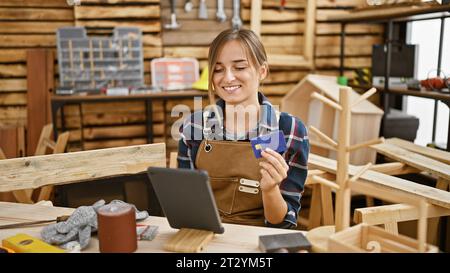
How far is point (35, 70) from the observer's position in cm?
495

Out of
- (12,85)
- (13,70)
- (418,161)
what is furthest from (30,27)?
(418,161)

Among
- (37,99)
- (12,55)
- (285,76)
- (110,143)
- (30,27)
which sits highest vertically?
(30,27)

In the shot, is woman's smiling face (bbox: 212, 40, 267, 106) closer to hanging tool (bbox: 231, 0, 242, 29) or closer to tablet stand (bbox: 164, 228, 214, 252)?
tablet stand (bbox: 164, 228, 214, 252)

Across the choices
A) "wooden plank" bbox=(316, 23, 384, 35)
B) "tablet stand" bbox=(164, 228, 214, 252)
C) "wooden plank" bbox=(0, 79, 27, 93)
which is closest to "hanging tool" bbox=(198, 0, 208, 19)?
"wooden plank" bbox=(316, 23, 384, 35)

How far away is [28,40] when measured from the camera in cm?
495

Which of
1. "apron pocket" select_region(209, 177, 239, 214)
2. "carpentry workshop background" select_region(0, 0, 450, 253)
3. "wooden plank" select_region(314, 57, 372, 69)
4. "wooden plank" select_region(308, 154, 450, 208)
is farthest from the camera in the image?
"wooden plank" select_region(314, 57, 372, 69)

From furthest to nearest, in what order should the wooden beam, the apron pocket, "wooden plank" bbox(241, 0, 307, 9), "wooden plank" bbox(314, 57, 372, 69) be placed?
"wooden plank" bbox(314, 57, 372, 69)
"wooden plank" bbox(241, 0, 307, 9)
the wooden beam
the apron pocket

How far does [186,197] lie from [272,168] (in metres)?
0.40

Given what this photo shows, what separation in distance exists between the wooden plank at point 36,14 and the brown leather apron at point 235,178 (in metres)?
3.46

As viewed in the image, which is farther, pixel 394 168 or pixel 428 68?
pixel 428 68

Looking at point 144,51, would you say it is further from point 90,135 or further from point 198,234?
point 198,234

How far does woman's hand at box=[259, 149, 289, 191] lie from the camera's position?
5.41 feet

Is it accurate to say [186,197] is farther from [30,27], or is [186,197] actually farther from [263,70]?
[30,27]

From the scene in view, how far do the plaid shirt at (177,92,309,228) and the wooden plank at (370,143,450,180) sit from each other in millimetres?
985
